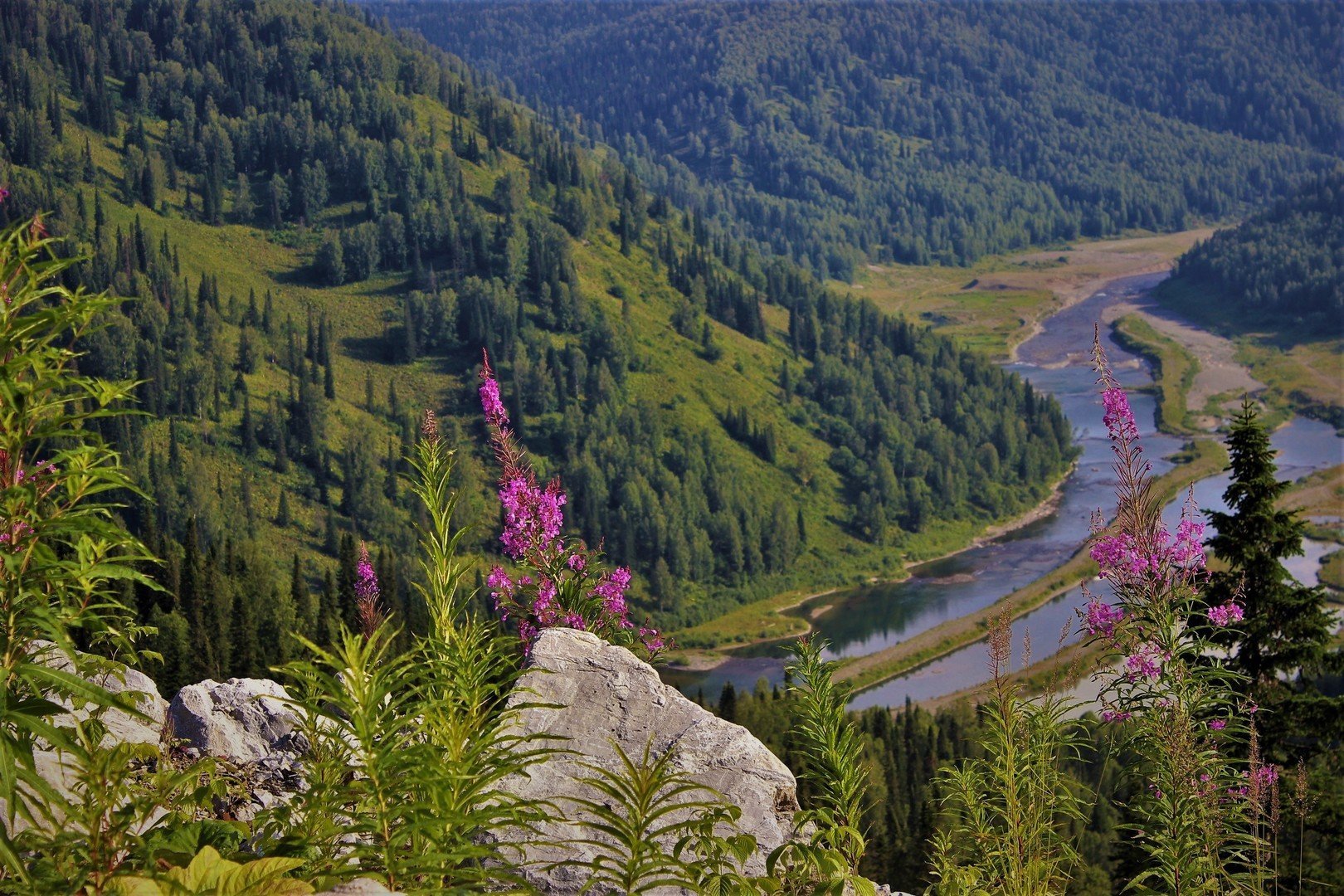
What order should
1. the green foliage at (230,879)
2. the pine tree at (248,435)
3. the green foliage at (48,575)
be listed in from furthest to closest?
the pine tree at (248,435) → the green foliage at (230,879) → the green foliage at (48,575)

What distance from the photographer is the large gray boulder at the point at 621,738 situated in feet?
36.4

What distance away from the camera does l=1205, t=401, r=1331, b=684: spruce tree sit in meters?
26.3

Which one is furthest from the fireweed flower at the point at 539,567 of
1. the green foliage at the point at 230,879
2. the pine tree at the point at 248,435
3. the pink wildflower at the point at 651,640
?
the pine tree at the point at 248,435

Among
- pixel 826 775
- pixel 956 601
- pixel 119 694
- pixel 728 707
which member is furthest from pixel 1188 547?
pixel 956 601

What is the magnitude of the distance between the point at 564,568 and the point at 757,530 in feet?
542

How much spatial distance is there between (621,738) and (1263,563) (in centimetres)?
1881

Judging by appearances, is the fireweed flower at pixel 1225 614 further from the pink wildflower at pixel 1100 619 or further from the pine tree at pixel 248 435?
the pine tree at pixel 248 435

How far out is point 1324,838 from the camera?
28281mm

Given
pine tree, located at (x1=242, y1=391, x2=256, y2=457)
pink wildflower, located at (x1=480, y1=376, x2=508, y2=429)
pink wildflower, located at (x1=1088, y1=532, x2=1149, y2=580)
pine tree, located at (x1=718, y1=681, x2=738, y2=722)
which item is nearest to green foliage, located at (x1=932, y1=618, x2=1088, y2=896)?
pink wildflower, located at (x1=1088, y1=532, x2=1149, y2=580)

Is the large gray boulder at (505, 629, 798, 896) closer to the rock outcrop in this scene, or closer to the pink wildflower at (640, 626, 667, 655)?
the rock outcrop

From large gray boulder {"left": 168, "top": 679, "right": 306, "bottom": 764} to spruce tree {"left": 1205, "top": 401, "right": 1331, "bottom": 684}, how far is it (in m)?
17.9

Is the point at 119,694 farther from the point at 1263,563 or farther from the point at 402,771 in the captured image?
the point at 1263,563

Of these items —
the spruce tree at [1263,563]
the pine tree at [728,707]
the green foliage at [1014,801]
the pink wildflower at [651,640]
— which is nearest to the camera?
the green foliage at [1014,801]

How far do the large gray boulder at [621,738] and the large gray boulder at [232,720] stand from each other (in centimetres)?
416
